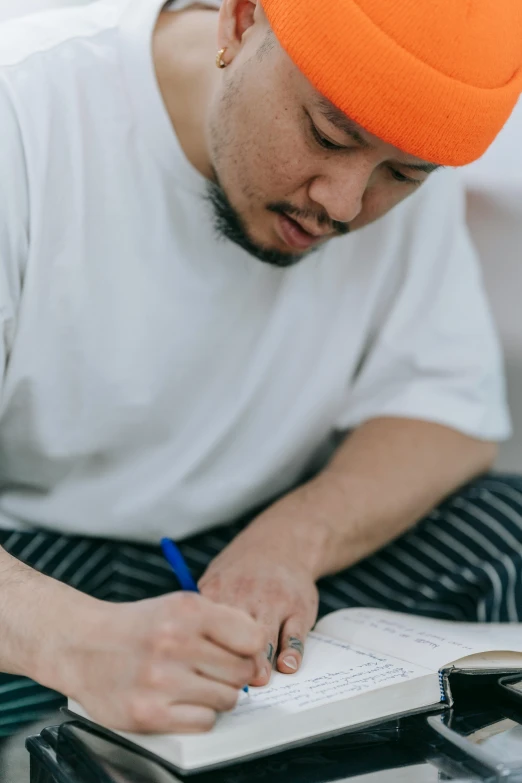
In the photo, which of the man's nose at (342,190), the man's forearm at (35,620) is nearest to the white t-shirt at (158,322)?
the man's nose at (342,190)

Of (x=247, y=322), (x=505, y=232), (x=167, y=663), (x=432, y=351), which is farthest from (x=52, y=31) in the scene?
(x=505, y=232)

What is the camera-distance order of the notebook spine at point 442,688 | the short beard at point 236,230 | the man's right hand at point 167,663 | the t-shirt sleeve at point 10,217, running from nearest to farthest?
1. the man's right hand at point 167,663
2. the notebook spine at point 442,688
3. the t-shirt sleeve at point 10,217
4. the short beard at point 236,230

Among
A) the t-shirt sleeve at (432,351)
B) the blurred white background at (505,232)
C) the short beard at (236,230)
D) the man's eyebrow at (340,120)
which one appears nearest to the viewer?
the man's eyebrow at (340,120)

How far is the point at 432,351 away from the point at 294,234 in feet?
1.28

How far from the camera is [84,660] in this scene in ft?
2.21

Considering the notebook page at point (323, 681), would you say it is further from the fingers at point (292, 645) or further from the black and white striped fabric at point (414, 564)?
the black and white striped fabric at point (414, 564)

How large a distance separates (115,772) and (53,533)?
578 mm

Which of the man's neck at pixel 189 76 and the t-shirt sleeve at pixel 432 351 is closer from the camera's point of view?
the man's neck at pixel 189 76

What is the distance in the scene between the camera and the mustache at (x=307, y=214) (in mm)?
970

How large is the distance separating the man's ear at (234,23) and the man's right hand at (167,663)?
2.05 ft

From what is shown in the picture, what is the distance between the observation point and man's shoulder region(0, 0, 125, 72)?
3.36ft

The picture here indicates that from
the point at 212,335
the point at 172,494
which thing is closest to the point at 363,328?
the point at 212,335

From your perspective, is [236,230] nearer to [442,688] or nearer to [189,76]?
[189,76]

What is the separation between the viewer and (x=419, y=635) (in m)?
0.86
